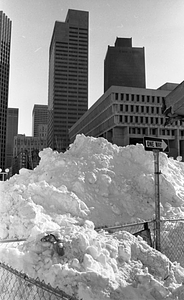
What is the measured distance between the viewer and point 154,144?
4555 mm

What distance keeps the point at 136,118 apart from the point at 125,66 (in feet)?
280

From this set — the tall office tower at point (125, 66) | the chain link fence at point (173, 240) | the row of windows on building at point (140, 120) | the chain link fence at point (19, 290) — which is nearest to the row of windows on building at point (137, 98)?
the row of windows on building at point (140, 120)

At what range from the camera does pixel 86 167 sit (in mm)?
8867

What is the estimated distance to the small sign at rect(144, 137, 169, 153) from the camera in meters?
4.45

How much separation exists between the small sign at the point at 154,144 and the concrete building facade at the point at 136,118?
3509 centimetres

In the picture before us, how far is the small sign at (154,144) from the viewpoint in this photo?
14.6 feet

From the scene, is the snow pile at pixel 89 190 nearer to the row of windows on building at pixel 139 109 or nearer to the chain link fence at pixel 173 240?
the chain link fence at pixel 173 240

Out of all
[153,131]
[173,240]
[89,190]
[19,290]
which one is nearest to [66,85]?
Answer: [153,131]

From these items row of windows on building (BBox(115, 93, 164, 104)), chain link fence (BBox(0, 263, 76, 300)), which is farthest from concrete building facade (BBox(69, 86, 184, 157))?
chain link fence (BBox(0, 263, 76, 300))

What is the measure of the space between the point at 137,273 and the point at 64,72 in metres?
113

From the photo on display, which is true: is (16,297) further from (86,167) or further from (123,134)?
(123,134)

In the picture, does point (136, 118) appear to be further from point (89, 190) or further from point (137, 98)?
point (89, 190)

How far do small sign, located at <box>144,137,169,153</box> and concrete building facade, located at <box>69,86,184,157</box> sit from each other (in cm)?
3509

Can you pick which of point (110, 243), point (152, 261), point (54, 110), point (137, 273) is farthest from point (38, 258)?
point (54, 110)
